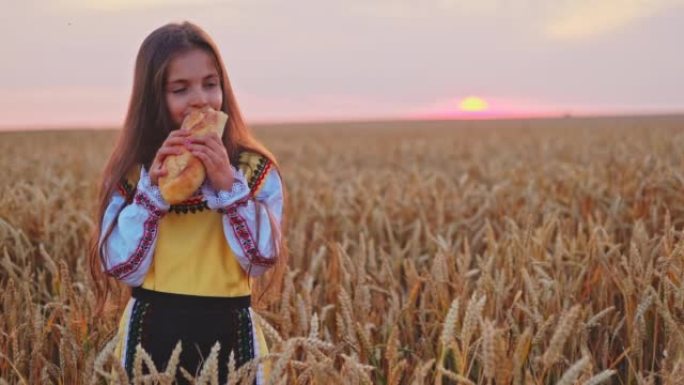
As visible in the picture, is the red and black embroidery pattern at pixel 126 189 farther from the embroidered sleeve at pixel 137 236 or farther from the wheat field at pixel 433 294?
the wheat field at pixel 433 294

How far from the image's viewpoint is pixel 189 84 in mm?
1876

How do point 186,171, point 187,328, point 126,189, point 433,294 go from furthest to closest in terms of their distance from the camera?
1. point 433,294
2. point 126,189
3. point 187,328
4. point 186,171

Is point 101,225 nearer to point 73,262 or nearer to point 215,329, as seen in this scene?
point 215,329

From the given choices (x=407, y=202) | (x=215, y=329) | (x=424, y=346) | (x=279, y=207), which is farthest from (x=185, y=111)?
(x=407, y=202)

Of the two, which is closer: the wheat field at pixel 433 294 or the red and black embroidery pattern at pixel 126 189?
the wheat field at pixel 433 294

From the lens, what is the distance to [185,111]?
185 centimetres

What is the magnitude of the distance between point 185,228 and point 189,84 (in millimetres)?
368

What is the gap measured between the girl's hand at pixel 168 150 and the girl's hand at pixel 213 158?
1.0 inches

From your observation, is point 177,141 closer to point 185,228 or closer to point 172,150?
point 172,150

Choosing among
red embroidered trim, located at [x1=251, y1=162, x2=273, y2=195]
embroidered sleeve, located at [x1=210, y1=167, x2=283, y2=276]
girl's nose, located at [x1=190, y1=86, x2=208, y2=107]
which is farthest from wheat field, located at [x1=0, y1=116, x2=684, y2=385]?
girl's nose, located at [x1=190, y1=86, x2=208, y2=107]

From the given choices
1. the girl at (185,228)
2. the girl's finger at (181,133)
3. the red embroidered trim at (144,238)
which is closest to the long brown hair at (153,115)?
the girl at (185,228)

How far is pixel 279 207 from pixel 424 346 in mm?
667

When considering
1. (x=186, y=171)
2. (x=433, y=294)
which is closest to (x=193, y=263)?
(x=186, y=171)

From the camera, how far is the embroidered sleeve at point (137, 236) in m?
1.78
